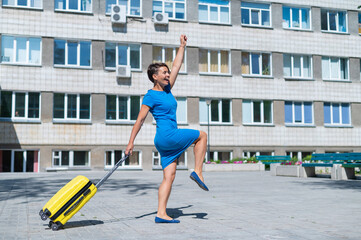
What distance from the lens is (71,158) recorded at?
25.5 meters

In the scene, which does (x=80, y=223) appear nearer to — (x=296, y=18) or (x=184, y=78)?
(x=184, y=78)

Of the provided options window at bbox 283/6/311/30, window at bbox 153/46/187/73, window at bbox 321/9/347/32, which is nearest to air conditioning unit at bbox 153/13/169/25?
window at bbox 153/46/187/73

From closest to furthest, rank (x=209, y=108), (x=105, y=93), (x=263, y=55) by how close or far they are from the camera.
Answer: (x=105, y=93)
(x=209, y=108)
(x=263, y=55)

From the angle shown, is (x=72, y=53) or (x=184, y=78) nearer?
(x=72, y=53)

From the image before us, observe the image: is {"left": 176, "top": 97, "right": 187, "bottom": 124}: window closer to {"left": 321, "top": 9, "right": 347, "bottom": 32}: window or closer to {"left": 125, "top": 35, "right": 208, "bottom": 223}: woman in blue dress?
{"left": 321, "top": 9, "right": 347, "bottom": 32}: window

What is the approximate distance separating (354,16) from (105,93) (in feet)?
62.6

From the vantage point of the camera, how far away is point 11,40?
2520cm

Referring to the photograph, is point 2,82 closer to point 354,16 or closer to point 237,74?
point 237,74

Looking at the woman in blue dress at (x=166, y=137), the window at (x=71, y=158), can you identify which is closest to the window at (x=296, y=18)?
the window at (x=71, y=158)

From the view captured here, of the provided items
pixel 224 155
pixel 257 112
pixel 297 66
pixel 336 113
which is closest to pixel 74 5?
pixel 224 155

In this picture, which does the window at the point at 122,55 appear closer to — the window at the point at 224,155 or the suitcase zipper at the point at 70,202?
the window at the point at 224,155

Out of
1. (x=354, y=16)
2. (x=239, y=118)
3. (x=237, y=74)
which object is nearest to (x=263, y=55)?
(x=237, y=74)

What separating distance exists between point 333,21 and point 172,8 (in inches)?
482

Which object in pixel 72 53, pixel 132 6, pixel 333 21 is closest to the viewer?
pixel 72 53
